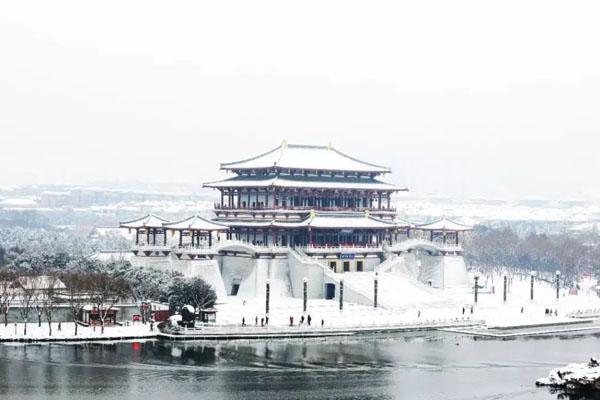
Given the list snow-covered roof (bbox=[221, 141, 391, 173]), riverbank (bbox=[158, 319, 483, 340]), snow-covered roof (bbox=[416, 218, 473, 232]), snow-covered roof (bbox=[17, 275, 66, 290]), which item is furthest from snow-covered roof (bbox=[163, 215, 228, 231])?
snow-covered roof (bbox=[416, 218, 473, 232])

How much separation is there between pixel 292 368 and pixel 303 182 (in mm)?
37028

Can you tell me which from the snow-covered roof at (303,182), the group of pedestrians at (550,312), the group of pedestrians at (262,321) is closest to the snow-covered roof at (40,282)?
the group of pedestrians at (262,321)

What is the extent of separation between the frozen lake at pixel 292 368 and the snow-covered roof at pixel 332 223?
70.4 feet

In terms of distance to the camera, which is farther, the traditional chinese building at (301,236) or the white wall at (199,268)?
the traditional chinese building at (301,236)

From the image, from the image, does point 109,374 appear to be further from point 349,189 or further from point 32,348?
point 349,189

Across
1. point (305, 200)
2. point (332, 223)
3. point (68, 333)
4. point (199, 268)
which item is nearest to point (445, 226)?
point (332, 223)

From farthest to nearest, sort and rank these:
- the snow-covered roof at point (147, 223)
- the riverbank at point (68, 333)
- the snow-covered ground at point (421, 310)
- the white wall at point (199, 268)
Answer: the snow-covered roof at point (147, 223), the white wall at point (199, 268), the snow-covered ground at point (421, 310), the riverbank at point (68, 333)

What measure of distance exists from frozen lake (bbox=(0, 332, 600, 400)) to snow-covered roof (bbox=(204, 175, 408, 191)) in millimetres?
25024

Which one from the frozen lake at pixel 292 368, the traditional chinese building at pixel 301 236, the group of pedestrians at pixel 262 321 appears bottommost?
the frozen lake at pixel 292 368

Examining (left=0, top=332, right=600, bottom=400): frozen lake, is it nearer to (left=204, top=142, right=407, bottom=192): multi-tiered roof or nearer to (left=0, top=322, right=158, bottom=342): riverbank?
(left=0, top=322, right=158, bottom=342): riverbank

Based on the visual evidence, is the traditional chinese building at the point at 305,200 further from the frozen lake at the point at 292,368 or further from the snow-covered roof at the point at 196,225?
the frozen lake at the point at 292,368

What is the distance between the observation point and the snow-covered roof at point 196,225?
84625 mm

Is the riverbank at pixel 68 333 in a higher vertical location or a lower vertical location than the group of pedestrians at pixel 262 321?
lower

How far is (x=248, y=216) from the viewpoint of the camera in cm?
9312
